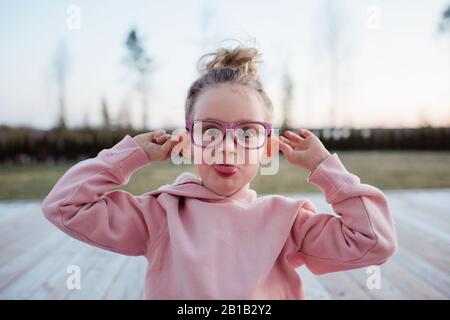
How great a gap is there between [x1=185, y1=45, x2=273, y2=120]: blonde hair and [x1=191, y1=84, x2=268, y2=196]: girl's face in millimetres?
34

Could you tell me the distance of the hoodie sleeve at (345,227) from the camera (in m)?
1.00

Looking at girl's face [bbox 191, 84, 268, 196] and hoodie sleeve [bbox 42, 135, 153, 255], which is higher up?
girl's face [bbox 191, 84, 268, 196]

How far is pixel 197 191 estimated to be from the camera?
3.59 ft

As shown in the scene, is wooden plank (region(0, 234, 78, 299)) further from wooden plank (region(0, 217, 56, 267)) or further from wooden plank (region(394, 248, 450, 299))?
wooden plank (region(394, 248, 450, 299))

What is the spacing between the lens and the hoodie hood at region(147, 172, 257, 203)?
1088 millimetres

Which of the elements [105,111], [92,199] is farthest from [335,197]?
[105,111]

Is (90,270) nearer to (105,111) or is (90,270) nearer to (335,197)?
(335,197)

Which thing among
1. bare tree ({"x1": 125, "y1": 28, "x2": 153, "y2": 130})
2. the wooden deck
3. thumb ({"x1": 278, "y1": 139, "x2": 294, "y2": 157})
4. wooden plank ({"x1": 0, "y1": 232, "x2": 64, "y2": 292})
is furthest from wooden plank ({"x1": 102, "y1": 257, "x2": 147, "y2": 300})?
bare tree ({"x1": 125, "y1": 28, "x2": 153, "y2": 130})

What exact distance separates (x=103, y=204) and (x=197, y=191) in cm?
25

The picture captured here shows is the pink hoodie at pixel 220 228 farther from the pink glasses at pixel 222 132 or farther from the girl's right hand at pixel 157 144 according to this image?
the pink glasses at pixel 222 132

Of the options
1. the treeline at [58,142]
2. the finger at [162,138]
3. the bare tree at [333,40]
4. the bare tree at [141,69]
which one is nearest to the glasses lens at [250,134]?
the finger at [162,138]

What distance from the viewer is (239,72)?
3.78 ft

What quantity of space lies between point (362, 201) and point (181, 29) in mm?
6128
